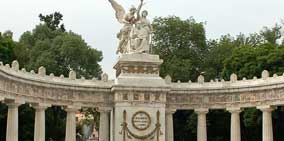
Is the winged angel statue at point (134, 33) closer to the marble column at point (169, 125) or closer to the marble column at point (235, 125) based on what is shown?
the marble column at point (169, 125)

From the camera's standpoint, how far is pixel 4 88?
53.1 metres

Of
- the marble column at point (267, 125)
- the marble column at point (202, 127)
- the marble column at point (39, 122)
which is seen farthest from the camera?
the marble column at point (202, 127)

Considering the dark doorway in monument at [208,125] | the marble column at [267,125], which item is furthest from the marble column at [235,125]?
Result: the dark doorway in monument at [208,125]

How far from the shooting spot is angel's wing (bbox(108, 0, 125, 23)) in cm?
6288

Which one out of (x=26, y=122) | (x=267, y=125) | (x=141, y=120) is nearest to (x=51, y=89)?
(x=141, y=120)

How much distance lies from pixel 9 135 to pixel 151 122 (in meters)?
13.1

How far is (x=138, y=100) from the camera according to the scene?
5978 cm

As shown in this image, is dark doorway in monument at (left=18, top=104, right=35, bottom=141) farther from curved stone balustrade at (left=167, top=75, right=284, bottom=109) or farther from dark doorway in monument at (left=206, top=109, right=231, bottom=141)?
dark doorway in monument at (left=206, top=109, right=231, bottom=141)

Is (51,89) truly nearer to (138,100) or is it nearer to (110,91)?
(110,91)

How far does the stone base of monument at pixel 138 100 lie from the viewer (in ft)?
194

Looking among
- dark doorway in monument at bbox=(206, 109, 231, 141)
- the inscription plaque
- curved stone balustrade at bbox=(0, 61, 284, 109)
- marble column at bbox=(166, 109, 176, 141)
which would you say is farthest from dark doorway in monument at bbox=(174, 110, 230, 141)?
the inscription plaque

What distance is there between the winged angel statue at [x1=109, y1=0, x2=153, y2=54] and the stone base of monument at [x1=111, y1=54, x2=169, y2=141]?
3.81 ft

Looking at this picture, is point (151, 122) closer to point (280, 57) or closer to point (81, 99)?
point (81, 99)

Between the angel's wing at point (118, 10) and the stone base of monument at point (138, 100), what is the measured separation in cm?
479
